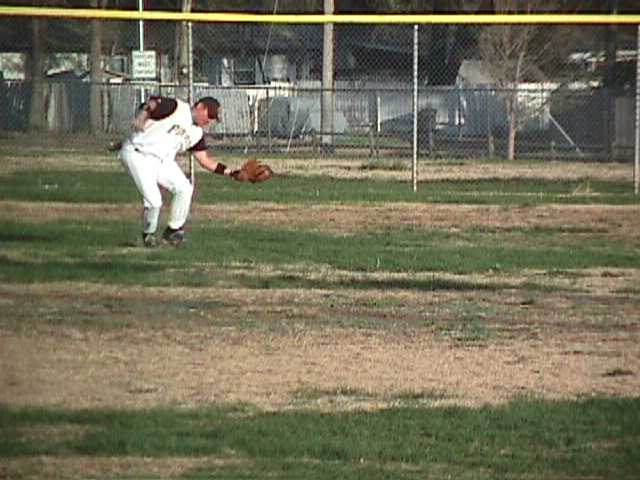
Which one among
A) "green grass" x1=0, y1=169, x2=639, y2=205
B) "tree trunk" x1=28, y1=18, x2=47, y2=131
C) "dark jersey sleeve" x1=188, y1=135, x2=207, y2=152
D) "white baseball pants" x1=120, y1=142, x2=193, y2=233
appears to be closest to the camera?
"white baseball pants" x1=120, y1=142, x2=193, y2=233

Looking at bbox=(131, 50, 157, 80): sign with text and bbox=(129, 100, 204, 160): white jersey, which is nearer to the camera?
bbox=(129, 100, 204, 160): white jersey

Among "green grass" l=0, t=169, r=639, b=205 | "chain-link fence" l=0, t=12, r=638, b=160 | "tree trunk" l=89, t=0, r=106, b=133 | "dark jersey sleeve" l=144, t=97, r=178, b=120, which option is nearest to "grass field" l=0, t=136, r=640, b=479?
"green grass" l=0, t=169, r=639, b=205

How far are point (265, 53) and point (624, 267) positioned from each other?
23.6m

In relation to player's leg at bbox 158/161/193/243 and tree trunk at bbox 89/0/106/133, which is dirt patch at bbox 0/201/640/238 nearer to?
player's leg at bbox 158/161/193/243

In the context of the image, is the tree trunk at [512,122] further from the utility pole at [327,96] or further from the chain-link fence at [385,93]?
the utility pole at [327,96]

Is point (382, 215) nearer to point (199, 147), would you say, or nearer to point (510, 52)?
point (199, 147)

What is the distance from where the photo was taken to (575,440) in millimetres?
7988

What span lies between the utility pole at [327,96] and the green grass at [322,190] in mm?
3451

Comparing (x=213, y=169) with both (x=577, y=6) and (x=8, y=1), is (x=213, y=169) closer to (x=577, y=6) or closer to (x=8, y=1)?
(x=8, y=1)

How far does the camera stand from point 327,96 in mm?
30359

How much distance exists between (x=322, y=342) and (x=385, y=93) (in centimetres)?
1838

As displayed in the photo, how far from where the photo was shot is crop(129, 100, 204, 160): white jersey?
15.7m

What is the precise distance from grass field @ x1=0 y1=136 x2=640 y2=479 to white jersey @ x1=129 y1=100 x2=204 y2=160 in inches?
35.7

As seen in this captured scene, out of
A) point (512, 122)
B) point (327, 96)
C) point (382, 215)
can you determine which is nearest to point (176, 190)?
point (382, 215)
